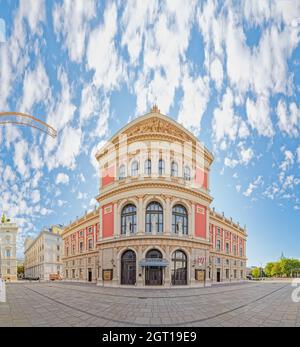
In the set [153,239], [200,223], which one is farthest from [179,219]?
[153,239]

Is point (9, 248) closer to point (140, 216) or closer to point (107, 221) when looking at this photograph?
point (107, 221)

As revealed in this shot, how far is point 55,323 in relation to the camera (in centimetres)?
817

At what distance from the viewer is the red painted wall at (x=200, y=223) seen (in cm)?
2955

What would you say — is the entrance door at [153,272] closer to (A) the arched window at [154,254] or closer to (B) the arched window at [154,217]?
(A) the arched window at [154,254]

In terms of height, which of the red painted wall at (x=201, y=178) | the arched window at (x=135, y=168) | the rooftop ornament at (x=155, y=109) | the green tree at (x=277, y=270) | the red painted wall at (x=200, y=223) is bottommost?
the green tree at (x=277, y=270)

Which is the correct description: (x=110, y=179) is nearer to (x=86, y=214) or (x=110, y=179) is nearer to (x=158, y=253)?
(x=158, y=253)

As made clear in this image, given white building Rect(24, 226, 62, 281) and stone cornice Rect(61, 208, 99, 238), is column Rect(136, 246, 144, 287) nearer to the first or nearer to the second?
stone cornice Rect(61, 208, 99, 238)

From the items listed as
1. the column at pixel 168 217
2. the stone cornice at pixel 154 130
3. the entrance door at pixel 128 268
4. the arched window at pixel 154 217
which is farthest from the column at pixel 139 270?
the stone cornice at pixel 154 130

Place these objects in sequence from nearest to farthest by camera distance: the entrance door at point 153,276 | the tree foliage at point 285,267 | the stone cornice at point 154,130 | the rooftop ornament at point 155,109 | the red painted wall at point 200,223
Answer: the entrance door at point 153,276 < the stone cornice at point 154,130 < the rooftop ornament at point 155,109 < the red painted wall at point 200,223 < the tree foliage at point 285,267

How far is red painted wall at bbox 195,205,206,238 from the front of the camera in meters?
29.5

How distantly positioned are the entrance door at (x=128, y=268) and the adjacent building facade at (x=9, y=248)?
50.6 metres

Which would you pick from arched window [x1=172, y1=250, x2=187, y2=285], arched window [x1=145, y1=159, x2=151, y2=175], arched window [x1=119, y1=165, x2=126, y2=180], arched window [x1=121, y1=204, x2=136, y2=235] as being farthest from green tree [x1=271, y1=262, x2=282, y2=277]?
arched window [x1=119, y1=165, x2=126, y2=180]

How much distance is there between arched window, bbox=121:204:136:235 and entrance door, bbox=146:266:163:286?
429 cm
